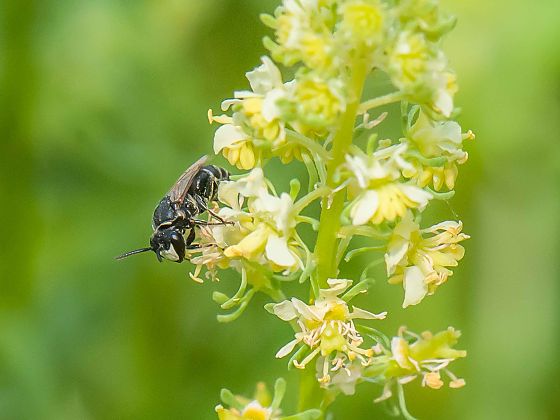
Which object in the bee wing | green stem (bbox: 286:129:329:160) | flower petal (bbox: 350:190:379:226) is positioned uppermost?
green stem (bbox: 286:129:329:160)

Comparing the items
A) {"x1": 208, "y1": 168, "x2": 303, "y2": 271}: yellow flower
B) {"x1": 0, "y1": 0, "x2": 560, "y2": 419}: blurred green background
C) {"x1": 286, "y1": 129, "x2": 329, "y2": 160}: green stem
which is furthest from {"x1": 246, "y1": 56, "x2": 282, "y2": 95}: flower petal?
{"x1": 0, "y1": 0, "x2": 560, "y2": 419}: blurred green background

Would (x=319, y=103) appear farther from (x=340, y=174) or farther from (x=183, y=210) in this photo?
(x=183, y=210)

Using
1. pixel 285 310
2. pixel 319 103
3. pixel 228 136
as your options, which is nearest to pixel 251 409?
pixel 285 310

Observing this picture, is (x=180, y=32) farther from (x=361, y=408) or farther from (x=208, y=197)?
(x=361, y=408)

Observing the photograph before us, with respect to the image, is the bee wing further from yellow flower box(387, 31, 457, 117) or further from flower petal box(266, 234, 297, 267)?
yellow flower box(387, 31, 457, 117)

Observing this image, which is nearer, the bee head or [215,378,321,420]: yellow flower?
[215,378,321,420]: yellow flower

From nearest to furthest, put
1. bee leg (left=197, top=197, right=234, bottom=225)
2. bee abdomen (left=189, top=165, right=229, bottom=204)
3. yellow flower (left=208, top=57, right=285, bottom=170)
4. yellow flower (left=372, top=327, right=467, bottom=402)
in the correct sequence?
yellow flower (left=208, top=57, right=285, bottom=170)
yellow flower (left=372, top=327, right=467, bottom=402)
bee leg (left=197, top=197, right=234, bottom=225)
bee abdomen (left=189, top=165, right=229, bottom=204)
